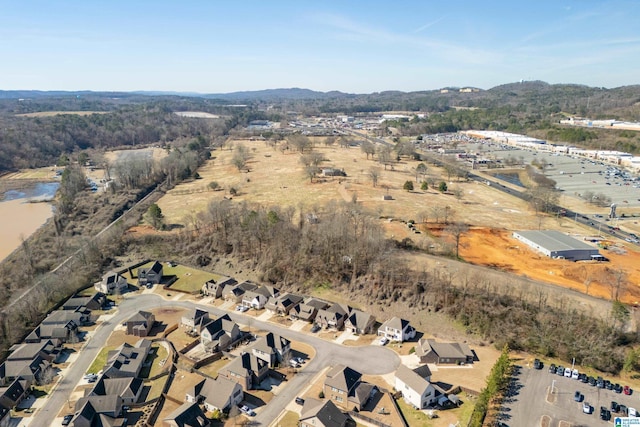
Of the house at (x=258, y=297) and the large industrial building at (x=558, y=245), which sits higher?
the large industrial building at (x=558, y=245)

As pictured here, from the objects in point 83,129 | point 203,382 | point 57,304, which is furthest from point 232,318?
point 83,129

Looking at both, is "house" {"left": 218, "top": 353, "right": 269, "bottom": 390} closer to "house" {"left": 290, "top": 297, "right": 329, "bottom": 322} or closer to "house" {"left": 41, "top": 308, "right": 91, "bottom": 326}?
"house" {"left": 290, "top": 297, "right": 329, "bottom": 322}

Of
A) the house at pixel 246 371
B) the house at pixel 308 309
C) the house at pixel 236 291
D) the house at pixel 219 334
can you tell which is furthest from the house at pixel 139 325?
the house at pixel 308 309

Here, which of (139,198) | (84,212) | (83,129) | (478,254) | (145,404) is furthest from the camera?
(83,129)

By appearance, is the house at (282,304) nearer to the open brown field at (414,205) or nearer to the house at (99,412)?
the house at (99,412)

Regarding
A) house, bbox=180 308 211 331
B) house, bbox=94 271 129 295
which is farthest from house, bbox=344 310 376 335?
house, bbox=94 271 129 295

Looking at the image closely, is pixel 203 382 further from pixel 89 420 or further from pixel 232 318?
pixel 232 318

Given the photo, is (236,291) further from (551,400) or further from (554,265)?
(554,265)
